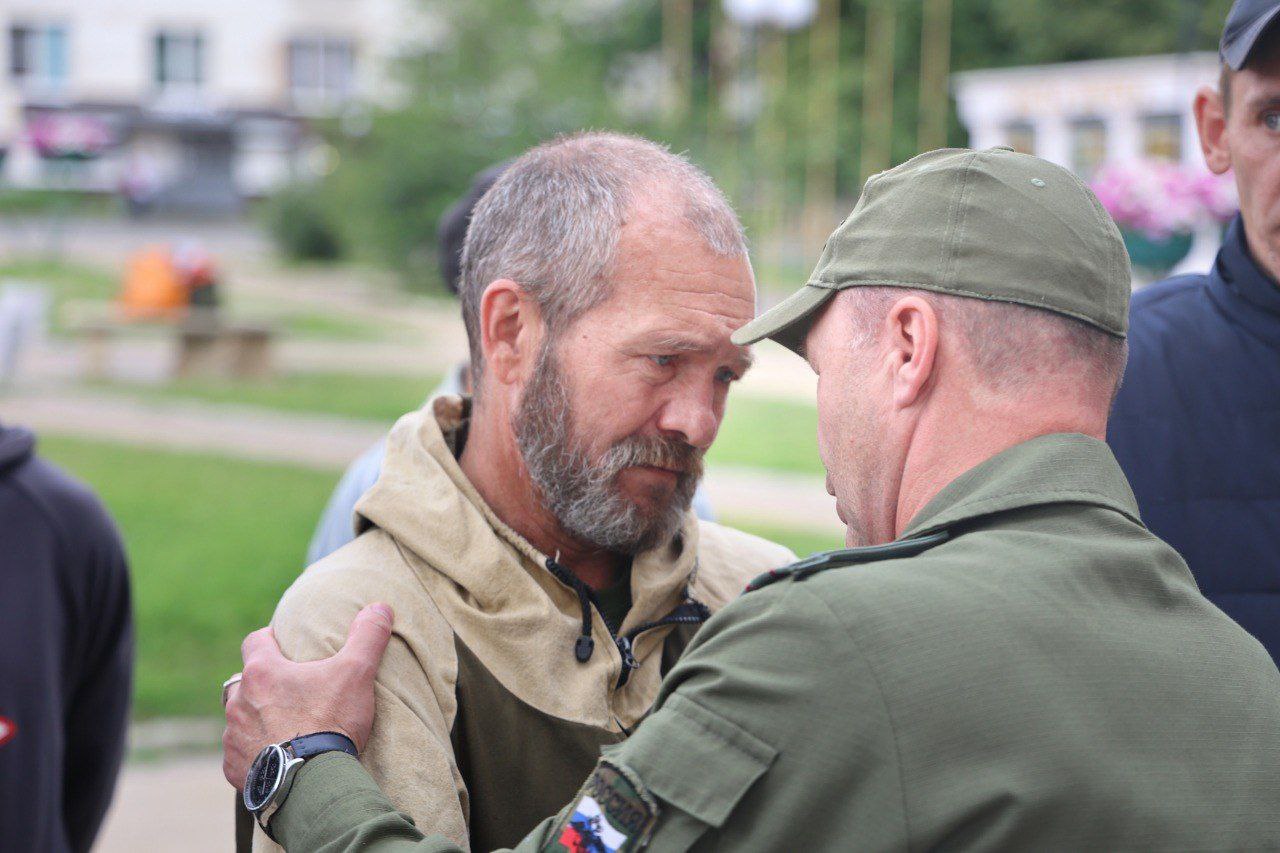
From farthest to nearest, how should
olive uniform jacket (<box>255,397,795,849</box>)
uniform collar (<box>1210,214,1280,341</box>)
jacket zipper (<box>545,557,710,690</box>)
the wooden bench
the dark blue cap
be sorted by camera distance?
the wooden bench → uniform collar (<box>1210,214,1280,341</box>) → the dark blue cap → jacket zipper (<box>545,557,710,690</box>) → olive uniform jacket (<box>255,397,795,849</box>)

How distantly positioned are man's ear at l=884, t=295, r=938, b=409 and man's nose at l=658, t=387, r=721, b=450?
1.77 feet

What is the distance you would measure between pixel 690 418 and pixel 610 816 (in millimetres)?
825

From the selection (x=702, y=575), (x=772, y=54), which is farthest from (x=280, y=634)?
(x=772, y=54)

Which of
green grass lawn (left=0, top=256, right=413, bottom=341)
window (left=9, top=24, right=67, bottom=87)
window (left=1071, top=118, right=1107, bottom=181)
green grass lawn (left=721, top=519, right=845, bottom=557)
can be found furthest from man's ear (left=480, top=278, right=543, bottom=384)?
window (left=9, top=24, right=67, bottom=87)

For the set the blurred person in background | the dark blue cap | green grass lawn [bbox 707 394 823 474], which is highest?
the dark blue cap

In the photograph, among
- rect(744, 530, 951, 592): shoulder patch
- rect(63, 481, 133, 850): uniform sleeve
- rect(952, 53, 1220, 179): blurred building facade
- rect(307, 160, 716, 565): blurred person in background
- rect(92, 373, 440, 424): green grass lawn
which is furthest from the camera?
rect(92, 373, 440, 424): green grass lawn

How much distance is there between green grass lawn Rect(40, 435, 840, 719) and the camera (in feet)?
21.0

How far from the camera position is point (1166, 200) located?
24.9 feet

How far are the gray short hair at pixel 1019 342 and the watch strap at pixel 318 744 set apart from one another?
0.92 m

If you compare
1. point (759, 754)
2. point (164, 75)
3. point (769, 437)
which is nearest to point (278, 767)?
point (759, 754)

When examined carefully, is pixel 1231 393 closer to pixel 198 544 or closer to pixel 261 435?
pixel 198 544

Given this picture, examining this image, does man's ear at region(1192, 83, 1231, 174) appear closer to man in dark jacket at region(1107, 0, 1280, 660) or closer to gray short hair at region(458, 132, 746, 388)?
man in dark jacket at region(1107, 0, 1280, 660)

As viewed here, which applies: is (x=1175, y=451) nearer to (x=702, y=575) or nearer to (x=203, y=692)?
(x=702, y=575)

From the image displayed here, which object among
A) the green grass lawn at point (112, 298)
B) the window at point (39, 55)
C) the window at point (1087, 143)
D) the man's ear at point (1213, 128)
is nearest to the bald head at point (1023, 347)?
the man's ear at point (1213, 128)
